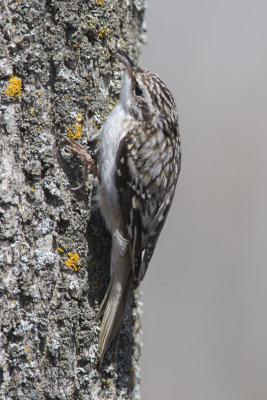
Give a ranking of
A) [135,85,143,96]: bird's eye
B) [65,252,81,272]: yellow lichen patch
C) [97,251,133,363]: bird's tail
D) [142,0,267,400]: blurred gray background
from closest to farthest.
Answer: [65,252,81,272]: yellow lichen patch → [97,251,133,363]: bird's tail → [135,85,143,96]: bird's eye → [142,0,267,400]: blurred gray background

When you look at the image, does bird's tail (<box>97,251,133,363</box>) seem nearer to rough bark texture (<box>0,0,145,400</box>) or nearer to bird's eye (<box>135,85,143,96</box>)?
rough bark texture (<box>0,0,145,400</box>)

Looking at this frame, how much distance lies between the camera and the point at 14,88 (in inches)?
90.0

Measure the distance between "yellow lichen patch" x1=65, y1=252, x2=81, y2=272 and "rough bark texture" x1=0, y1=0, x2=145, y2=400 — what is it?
0.01 metres

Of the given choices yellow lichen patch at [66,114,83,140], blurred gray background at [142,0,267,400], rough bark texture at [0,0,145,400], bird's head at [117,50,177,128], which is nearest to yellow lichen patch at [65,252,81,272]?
rough bark texture at [0,0,145,400]

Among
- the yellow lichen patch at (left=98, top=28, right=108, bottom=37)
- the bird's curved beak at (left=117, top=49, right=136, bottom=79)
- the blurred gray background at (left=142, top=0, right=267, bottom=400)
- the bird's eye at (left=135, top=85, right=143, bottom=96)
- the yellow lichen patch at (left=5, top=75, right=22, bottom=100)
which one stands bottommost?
the blurred gray background at (left=142, top=0, right=267, bottom=400)

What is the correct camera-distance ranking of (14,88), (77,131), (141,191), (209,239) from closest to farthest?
1. (14,88)
2. (77,131)
3. (141,191)
4. (209,239)

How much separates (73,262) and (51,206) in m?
0.24

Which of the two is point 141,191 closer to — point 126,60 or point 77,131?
point 77,131

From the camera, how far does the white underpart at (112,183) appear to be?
105 inches

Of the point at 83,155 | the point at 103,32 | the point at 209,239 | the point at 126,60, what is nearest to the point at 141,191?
the point at 83,155

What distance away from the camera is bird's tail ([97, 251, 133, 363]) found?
259 centimetres

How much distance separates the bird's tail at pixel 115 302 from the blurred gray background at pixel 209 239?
8.87ft

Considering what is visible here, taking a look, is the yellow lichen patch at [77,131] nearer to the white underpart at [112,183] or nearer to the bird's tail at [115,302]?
the white underpart at [112,183]

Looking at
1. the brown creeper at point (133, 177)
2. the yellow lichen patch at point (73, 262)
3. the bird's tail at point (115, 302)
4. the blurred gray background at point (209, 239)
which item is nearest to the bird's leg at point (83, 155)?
the brown creeper at point (133, 177)
